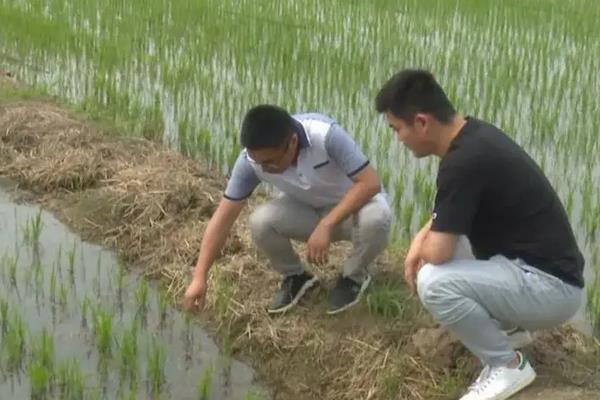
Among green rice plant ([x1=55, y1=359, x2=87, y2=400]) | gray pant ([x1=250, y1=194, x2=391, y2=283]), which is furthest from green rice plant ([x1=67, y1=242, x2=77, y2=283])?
gray pant ([x1=250, y1=194, x2=391, y2=283])

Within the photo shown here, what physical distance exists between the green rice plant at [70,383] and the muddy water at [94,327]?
0.01 m

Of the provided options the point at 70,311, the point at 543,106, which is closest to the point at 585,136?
the point at 543,106

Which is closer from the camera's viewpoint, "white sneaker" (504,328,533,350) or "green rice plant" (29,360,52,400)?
"white sneaker" (504,328,533,350)

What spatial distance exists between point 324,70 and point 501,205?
4142 millimetres

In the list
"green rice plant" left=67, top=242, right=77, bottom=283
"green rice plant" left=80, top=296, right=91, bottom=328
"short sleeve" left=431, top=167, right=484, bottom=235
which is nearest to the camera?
"short sleeve" left=431, top=167, right=484, bottom=235

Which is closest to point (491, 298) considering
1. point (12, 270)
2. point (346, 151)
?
point (346, 151)

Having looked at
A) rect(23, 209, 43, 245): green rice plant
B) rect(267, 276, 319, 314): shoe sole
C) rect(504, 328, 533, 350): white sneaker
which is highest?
rect(504, 328, 533, 350): white sneaker

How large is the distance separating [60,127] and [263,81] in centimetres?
169

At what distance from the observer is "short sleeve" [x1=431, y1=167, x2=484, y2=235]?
98.0 inches

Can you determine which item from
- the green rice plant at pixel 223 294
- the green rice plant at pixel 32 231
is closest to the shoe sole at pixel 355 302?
the green rice plant at pixel 223 294

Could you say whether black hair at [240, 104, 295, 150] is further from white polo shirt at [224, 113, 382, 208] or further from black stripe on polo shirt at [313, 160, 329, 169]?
black stripe on polo shirt at [313, 160, 329, 169]

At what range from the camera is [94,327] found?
340cm

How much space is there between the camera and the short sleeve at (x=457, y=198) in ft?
8.17

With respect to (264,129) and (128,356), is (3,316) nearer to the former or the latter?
(128,356)
